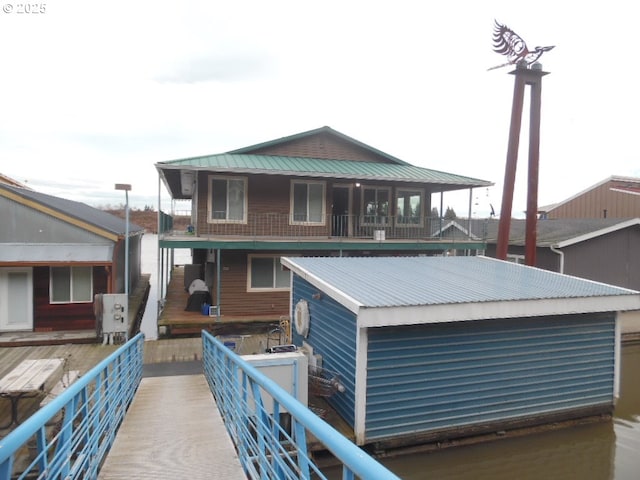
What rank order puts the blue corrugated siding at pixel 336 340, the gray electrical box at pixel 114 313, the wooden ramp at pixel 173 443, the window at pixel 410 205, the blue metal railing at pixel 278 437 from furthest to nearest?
the window at pixel 410 205, the gray electrical box at pixel 114 313, the blue corrugated siding at pixel 336 340, the wooden ramp at pixel 173 443, the blue metal railing at pixel 278 437

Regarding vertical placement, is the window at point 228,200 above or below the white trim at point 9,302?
above

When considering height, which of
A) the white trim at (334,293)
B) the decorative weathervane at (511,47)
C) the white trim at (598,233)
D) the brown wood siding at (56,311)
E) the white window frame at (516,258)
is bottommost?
the brown wood siding at (56,311)

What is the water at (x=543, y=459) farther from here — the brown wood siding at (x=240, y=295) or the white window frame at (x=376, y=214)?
the white window frame at (x=376, y=214)

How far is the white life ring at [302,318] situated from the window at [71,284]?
25.1 ft

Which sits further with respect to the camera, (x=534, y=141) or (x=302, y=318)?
(x=534, y=141)

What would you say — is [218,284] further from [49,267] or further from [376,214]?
[376,214]

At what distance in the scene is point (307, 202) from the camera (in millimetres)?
17328

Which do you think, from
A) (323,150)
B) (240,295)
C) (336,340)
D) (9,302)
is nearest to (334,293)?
(336,340)

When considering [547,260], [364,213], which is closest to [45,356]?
[364,213]

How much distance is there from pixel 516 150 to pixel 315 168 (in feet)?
26.6

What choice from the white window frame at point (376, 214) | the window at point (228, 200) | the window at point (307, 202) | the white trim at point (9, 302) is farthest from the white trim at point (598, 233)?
the white trim at point (9, 302)

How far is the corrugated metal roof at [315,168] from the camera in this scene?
15.2 metres

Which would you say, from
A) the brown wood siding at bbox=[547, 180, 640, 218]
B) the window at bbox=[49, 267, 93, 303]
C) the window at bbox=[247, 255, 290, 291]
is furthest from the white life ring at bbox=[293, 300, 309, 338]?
the brown wood siding at bbox=[547, 180, 640, 218]

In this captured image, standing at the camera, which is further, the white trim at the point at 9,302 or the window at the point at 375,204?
the window at the point at 375,204
